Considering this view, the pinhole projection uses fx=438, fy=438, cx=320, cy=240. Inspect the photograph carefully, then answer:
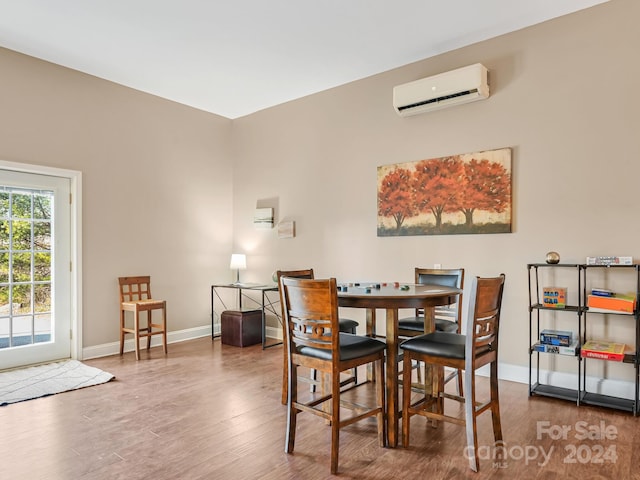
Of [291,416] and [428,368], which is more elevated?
[428,368]

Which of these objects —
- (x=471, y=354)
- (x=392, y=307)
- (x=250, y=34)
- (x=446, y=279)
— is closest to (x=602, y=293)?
(x=446, y=279)

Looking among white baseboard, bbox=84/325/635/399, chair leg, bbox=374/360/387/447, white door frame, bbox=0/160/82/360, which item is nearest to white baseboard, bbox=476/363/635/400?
white baseboard, bbox=84/325/635/399

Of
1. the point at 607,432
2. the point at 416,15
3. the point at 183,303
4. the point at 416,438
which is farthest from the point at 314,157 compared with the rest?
the point at 607,432

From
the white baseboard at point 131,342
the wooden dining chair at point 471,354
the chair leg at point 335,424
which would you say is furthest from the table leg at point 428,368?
the white baseboard at point 131,342

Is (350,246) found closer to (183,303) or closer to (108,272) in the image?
(183,303)

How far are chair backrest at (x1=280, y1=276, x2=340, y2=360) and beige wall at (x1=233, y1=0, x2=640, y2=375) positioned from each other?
7.05ft

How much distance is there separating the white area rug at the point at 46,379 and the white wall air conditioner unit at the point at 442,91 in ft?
12.2

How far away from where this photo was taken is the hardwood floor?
224 centimetres

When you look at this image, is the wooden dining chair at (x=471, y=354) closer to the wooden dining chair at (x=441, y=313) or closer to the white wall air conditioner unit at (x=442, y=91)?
the wooden dining chair at (x=441, y=313)

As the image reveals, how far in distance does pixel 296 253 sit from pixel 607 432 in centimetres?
353

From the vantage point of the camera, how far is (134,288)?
5.00 meters

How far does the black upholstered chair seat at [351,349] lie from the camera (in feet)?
7.76

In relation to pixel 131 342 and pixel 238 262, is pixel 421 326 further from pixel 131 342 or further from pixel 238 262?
pixel 131 342

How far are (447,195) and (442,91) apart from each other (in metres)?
0.94
